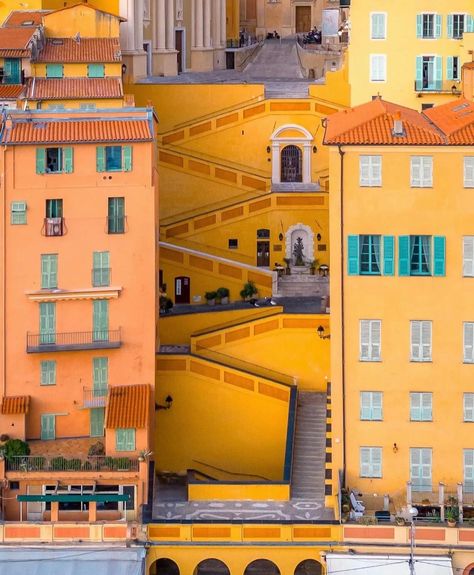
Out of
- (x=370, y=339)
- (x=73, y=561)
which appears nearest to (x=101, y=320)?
(x=73, y=561)

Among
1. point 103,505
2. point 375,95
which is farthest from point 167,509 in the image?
point 375,95

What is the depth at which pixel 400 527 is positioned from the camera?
63.3 meters

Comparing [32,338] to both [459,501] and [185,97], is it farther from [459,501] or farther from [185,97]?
[185,97]

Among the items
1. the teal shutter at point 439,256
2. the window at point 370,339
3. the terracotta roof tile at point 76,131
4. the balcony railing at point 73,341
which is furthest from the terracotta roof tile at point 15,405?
the teal shutter at point 439,256

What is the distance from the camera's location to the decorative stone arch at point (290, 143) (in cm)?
8738

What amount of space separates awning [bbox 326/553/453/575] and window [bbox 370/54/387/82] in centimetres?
2789

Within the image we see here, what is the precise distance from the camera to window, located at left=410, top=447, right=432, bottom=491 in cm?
6569

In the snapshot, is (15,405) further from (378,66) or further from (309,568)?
(378,66)

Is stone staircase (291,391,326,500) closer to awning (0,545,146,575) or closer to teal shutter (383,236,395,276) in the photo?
awning (0,545,146,575)

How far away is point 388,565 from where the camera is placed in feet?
206

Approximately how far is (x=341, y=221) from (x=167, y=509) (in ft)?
38.2

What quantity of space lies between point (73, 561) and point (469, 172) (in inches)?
735

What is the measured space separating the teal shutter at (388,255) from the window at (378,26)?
20678 mm

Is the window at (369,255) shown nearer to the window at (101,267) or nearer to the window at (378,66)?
the window at (101,267)
